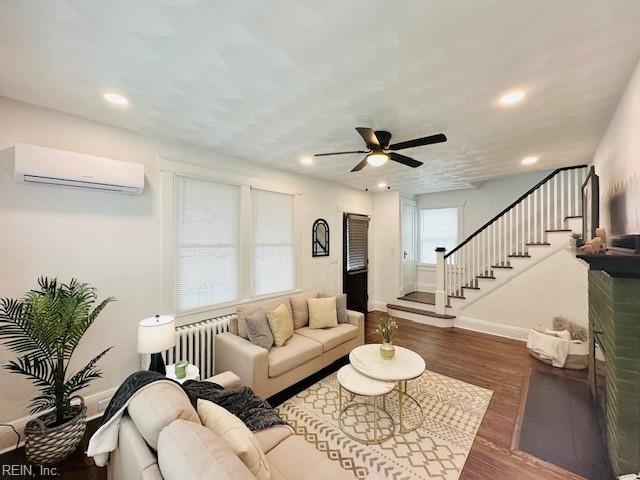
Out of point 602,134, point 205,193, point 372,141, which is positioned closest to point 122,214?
point 205,193

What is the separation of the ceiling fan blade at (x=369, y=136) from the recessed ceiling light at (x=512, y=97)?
3.30 feet

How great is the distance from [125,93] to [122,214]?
3.75ft

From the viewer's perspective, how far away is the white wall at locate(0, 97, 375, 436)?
6.79 feet

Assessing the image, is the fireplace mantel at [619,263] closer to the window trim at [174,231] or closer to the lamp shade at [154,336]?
the lamp shade at [154,336]

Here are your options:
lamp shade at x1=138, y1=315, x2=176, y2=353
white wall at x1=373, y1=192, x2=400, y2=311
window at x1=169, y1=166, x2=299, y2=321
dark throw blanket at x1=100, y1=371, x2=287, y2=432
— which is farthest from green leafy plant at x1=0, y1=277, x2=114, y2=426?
white wall at x1=373, y1=192, x2=400, y2=311

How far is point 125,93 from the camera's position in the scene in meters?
1.99

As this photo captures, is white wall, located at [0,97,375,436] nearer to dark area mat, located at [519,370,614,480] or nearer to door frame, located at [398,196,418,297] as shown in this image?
dark area mat, located at [519,370,614,480]

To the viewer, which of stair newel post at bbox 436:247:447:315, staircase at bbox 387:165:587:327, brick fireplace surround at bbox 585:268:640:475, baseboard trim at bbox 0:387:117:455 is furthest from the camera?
stair newel post at bbox 436:247:447:315

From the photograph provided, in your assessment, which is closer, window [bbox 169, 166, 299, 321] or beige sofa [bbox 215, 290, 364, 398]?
beige sofa [bbox 215, 290, 364, 398]

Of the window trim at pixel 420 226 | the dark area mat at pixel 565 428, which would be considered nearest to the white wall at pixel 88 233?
the dark area mat at pixel 565 428

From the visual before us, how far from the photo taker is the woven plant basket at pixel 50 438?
72.7 inches

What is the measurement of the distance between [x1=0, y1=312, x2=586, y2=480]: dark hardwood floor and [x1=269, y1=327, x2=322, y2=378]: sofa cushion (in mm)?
343

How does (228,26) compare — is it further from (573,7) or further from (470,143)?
(470,143)

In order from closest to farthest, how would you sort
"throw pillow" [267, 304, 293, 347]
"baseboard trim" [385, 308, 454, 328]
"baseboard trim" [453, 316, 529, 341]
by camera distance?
"throw pillow" [267, 304, 293, 347]
"baseboard trim" [453, 316, 529, 341]
"baseboard trim" [385, 308, 454, 328]
